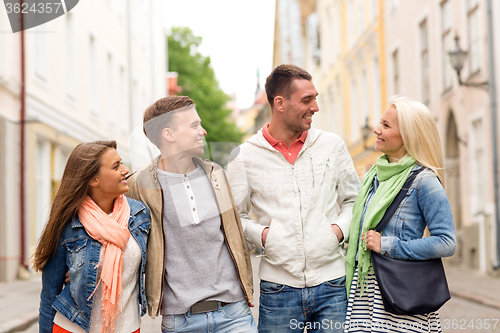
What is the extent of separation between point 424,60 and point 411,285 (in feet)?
46.0

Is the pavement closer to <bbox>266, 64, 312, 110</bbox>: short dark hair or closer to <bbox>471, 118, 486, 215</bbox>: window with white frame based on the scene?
<bbox>471, 118, 486, 215</bbox>: window with white frame

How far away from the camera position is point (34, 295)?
9336 millimetres

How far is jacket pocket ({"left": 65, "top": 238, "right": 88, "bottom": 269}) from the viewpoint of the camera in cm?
258

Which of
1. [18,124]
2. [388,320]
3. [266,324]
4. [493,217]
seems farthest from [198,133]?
[493,217]

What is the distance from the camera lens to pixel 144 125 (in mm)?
2836

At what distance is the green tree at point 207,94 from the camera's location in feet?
9.51

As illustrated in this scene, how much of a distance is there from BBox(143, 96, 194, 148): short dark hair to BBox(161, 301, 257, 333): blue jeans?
0.77m

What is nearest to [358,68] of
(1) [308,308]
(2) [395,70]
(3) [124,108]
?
(2) [395,70]

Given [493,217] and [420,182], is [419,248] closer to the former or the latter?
[420,182]

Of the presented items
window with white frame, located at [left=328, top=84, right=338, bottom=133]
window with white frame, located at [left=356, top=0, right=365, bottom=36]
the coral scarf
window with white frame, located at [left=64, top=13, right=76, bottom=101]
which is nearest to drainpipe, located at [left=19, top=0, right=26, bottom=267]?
window with white frame, located at [left=64, top=13, right=76, bottom=101]

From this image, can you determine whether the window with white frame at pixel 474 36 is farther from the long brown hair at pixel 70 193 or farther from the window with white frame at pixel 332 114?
the long brown hair at pixel 70 193

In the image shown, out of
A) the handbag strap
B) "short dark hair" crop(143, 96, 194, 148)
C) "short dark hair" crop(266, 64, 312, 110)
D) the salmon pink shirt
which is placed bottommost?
the handbag strap

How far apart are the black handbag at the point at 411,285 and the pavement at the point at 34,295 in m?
3.51

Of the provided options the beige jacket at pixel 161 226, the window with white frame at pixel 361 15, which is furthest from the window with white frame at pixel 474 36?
the beige jacket at pixel 161 226
